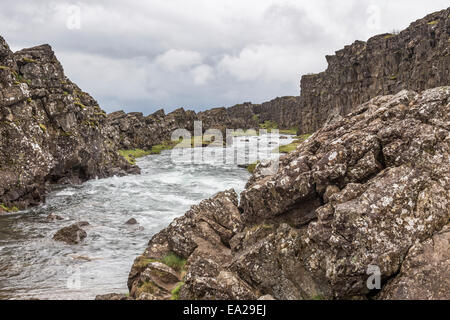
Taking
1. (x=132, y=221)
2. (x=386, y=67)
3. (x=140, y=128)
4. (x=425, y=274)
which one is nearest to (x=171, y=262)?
(x=425, y=274)

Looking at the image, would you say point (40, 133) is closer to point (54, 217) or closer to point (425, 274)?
point (54, 217)

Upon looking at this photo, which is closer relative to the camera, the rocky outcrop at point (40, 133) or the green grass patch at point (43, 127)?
the rocky outcrop at point (40, 133)

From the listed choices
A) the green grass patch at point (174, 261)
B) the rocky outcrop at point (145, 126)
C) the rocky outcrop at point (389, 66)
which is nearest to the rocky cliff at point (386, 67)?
the rocky outcrop at point (389, 66)

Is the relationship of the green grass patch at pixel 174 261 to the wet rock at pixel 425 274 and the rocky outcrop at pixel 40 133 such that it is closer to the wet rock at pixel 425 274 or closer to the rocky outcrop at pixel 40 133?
the wet rock at pixel 425 274

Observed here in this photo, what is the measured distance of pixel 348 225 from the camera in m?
11.6

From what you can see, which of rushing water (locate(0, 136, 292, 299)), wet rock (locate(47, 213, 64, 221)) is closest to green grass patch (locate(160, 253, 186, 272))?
rushing water (locate(0, 136, 292, 299))

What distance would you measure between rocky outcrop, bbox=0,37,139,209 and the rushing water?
289 cm

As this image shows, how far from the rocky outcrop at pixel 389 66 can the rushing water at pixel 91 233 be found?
155 ft

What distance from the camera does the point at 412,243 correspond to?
11.0 metres

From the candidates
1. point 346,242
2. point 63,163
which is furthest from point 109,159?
point 346,242

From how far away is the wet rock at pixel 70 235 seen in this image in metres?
24.5

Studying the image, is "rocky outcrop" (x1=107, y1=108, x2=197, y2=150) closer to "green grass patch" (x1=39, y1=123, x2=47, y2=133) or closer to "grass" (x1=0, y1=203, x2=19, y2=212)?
"green grass patch" (x1=39, y1=123, x2=47, y2=133)

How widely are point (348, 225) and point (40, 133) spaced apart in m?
40.2

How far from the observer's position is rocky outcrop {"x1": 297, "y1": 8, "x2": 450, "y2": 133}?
64644 mm
